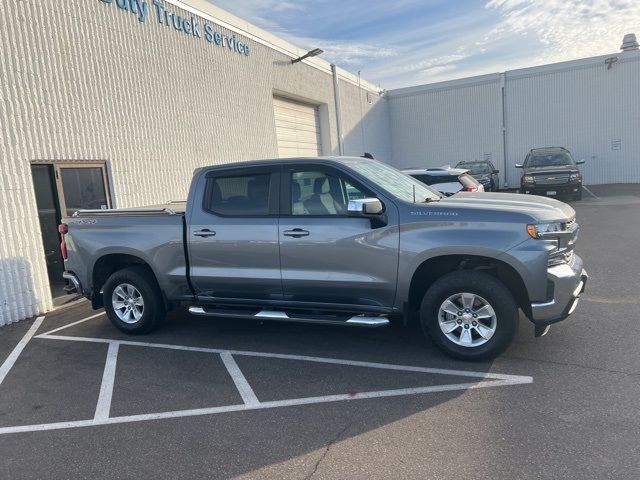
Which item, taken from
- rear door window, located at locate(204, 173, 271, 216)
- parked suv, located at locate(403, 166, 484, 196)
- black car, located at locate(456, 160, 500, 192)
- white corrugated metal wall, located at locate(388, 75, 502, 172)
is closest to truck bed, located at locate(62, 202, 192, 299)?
rear door window, located at locate(204, 173, 271, 216)

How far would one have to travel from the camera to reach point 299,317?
16.6 ft

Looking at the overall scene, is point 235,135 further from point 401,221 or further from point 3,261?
point 401,221

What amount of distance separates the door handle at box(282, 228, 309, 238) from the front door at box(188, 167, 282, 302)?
14 cm

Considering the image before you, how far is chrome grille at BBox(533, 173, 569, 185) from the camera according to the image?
16641mm

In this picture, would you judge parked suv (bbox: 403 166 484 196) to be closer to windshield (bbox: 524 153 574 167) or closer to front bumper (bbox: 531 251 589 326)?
front bumper (bbox: 531 251 589 326)

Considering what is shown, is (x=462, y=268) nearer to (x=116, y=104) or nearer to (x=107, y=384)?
(x=107, y=384)

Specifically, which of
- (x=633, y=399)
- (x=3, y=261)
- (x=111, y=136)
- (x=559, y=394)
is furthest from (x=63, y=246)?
(x=633, y=399)

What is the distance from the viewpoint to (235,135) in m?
13.0

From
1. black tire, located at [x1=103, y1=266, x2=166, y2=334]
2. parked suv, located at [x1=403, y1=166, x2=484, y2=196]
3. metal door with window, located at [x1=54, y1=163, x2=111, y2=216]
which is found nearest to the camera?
black tire, located at [x1=103, y1=266, x2=166, y2=334]

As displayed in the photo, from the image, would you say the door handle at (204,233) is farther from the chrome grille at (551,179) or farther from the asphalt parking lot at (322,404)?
the chrome grille at (551,179)

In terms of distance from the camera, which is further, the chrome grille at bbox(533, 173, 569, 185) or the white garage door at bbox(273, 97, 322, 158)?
the chrome grille at bbox(533, 173, 569, 185)

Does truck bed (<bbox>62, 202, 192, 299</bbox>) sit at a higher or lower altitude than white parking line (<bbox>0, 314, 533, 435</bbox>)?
higher

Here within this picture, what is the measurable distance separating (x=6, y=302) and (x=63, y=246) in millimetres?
1676

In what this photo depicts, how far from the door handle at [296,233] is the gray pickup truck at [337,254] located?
0.01m
